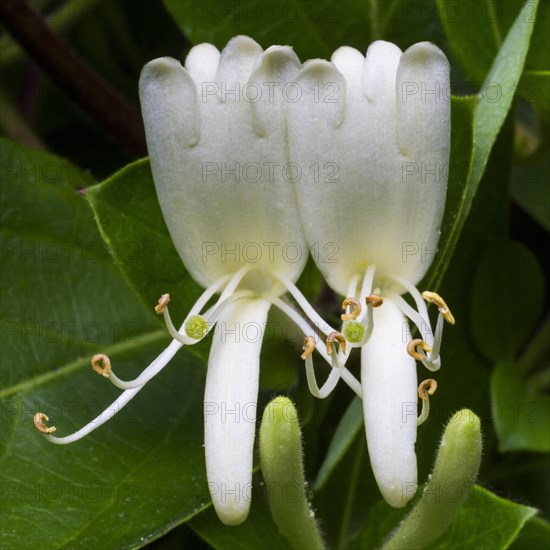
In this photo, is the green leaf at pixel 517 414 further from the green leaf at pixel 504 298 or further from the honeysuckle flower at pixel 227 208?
the honeysuckle flower at pixel 227 208

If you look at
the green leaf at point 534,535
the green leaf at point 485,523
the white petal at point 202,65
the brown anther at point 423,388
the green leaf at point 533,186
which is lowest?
the green leaf at point 534,535

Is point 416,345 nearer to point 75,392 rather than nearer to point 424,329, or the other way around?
point 424,329

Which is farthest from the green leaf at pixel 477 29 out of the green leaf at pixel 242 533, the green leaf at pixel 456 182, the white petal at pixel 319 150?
the green leaf at pixel 242 533

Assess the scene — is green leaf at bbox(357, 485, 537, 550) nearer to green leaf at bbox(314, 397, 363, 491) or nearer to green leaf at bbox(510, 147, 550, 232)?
green leaf at bbox(314, 397, 363, 491)

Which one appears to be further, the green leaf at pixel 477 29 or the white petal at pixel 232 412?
the green leaf at pixel 477 29

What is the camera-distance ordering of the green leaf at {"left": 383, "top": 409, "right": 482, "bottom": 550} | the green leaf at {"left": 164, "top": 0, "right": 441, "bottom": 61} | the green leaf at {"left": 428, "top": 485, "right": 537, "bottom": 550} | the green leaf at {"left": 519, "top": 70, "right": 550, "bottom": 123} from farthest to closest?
1. the green leaf at {"left": 164, "top": 0, "right": 441, "bottom": 61}
2. the green leaf at {"left": 519, "top": 70, "right": 550, "bottom": 123}
3. the green leaf at {"left": 428, "top": 485, "right": 537, "bottom": 550}
4. the green leaf at {"left": 383, "top": 409, "right": 482, "bottom": 550}

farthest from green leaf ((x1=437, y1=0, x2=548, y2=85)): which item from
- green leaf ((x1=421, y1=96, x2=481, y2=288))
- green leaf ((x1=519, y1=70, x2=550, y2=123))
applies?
green leaf ((x1=421, y1=96, x2=481, y2=288))
